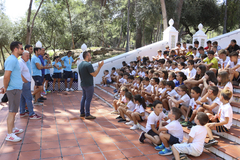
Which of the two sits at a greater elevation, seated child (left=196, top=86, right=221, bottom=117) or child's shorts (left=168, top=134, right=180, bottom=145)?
seated child (left=196, top=86, right=221, bottom=117)

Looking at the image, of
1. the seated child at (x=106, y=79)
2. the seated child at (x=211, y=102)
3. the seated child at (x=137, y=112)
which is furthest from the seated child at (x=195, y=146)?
the seated child at (x=106, y=79)

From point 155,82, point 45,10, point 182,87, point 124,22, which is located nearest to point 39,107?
point 155,82

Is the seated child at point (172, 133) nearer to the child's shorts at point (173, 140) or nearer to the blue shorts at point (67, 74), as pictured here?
the child's shorts at point (173, 140)

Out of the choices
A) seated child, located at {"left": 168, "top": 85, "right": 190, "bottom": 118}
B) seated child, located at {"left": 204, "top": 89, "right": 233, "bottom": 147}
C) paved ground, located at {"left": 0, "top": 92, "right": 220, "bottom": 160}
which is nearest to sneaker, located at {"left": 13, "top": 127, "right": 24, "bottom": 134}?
paved ground, located at {"left": 0, "top": 92, "right": 220, "bottom": 160}

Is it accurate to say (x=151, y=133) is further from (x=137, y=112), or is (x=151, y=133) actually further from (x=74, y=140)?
(x=74, y=140)

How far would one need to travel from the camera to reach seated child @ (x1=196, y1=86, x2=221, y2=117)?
3678 mm

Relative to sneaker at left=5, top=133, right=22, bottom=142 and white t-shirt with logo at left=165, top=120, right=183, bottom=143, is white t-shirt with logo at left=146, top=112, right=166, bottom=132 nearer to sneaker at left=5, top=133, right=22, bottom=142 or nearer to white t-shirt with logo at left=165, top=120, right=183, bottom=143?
white t-shirt with logo at left=165, top=120, right=183, bottom=143

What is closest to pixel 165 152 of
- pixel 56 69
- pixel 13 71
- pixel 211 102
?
pixel 211 102

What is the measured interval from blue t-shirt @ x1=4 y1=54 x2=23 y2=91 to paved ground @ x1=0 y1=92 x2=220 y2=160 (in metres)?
1.14

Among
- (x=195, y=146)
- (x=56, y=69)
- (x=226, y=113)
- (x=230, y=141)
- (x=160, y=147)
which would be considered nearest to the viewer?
(x=195, y=146)

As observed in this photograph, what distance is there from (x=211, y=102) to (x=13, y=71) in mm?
4166

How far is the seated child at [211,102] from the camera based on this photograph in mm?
3678

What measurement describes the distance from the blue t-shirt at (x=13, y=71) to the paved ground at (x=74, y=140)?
114cm

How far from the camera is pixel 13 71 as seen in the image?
3.76 meters
